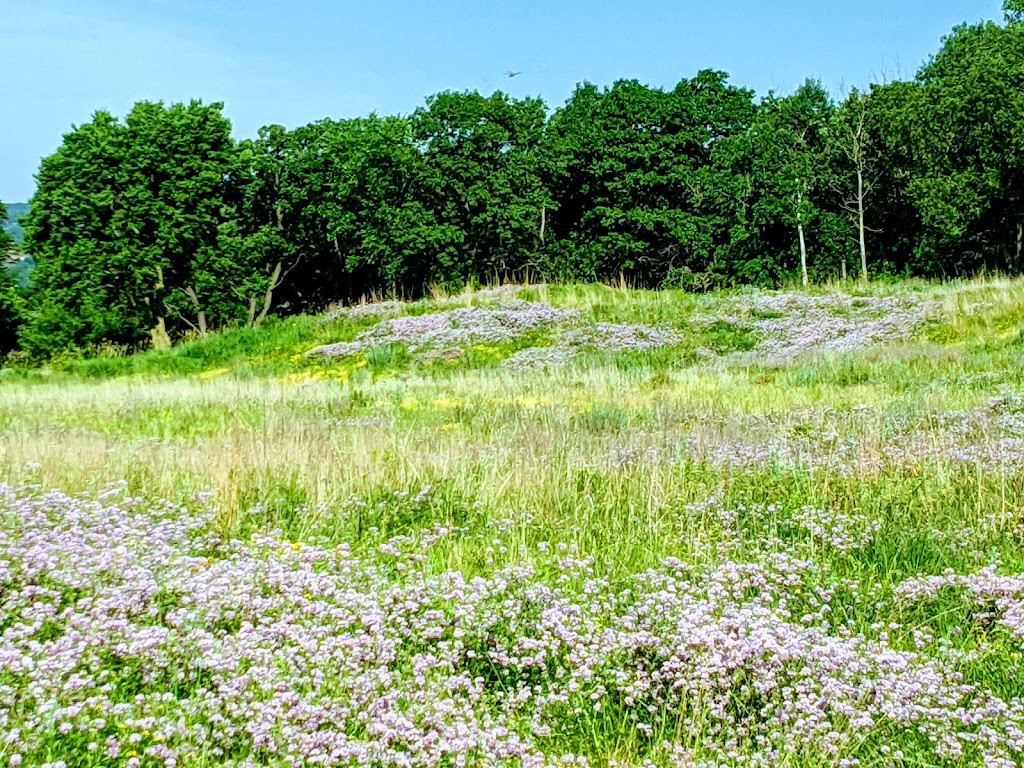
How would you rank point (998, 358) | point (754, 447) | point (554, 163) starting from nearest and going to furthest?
point (754, 447) < point (998, 358) < point (554, 163)

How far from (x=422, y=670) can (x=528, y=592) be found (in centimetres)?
90

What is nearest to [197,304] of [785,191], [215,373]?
A: [215,373]

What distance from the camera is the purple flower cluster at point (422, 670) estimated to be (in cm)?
306

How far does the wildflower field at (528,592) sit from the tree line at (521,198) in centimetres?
3293

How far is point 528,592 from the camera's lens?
4352mm

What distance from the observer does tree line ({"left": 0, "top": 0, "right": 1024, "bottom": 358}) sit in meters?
40.3

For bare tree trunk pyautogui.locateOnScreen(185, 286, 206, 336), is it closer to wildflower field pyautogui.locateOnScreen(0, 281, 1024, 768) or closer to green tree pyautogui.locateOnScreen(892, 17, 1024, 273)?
wildflower field pyautogui.locateOnScreen(0, 281, 1024, 768)

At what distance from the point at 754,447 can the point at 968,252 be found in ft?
168

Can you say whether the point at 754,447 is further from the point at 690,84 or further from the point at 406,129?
the point at 690,84

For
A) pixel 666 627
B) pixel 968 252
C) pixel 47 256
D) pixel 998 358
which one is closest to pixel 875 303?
pixel 998 358

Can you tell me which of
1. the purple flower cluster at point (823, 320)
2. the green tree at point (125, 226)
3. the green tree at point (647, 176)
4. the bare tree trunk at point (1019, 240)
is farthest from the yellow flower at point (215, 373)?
the bare tree trunk at point (1019, 240)

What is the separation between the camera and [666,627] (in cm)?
402

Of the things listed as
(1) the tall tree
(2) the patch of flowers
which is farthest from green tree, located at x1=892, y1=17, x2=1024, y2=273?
(2) the patch of flowers

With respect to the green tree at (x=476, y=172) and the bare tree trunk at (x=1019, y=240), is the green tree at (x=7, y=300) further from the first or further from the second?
the bare tree trunk at (x=1019, y=240)
